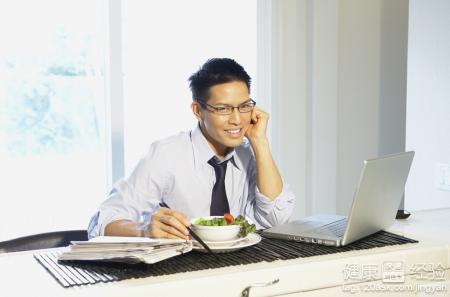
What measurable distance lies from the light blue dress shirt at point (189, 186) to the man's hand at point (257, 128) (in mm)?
96

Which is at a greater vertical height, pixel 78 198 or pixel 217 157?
pixel 217 157

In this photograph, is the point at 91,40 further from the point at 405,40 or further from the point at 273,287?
the point at 273,287

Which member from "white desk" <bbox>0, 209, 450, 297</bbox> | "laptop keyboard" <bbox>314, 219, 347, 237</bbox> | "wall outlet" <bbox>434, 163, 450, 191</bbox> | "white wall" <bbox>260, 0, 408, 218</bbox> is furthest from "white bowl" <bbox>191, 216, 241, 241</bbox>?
"white wall" <bbox>260, 0, 408, 218</bbox>

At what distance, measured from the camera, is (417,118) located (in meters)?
3.06

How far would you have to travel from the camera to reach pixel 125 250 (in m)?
1.43

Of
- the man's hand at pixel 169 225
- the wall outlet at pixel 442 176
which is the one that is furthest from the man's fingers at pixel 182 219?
the wall outlet at pixel 442 176

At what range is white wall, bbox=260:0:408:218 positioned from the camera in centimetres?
374

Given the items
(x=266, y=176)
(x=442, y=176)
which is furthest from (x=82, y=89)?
(x=442, y=176)

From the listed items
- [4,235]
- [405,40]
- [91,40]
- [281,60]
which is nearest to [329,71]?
[281,60]

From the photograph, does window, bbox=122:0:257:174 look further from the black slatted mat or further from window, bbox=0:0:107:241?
the black slatted mat

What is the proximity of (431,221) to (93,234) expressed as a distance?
3.35 feet

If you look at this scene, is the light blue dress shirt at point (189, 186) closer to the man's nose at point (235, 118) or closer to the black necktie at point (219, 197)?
the black necktie at point (219, 197)

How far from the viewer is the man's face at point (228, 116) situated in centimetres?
213

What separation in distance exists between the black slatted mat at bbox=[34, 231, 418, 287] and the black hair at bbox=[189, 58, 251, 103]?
2.07 feet
